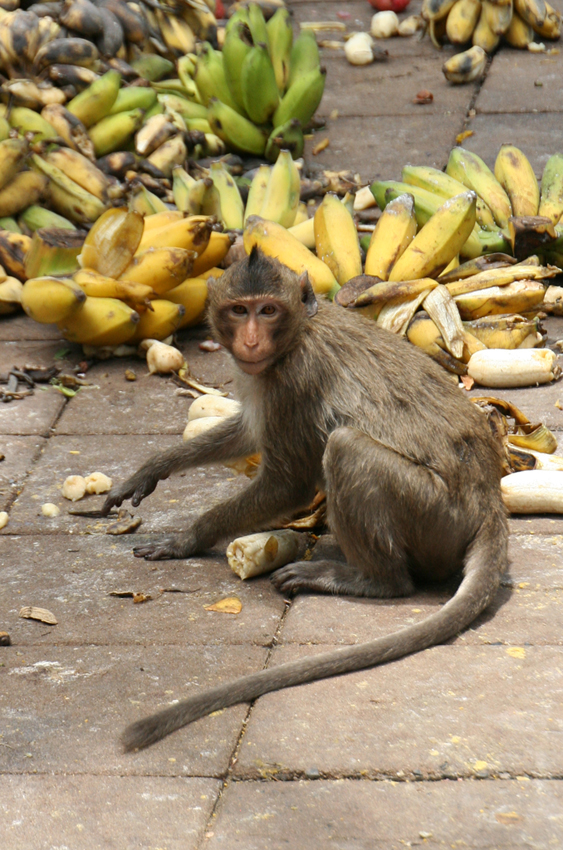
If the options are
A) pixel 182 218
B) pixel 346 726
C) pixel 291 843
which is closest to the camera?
pixel 291 843

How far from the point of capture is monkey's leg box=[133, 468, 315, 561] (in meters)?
4.44

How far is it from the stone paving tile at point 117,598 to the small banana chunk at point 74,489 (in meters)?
0.39

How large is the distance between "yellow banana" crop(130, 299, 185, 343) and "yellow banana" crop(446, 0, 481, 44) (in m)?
5.68

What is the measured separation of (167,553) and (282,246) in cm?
274

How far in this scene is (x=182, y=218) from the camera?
23.2 ft

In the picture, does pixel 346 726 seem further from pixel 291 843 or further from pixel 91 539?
pixel 91 539

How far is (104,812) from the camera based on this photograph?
2.83 meters

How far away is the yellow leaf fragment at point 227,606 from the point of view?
4.04m

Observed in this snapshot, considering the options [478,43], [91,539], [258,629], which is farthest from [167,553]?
[478,43]

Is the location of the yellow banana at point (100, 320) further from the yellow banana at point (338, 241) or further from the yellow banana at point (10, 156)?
the yellow banana at point (10, 156)

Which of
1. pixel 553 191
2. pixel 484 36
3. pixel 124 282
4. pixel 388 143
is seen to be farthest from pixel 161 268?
pixel 484 36

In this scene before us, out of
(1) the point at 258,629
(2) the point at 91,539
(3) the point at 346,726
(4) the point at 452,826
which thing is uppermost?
(4) the point at 452,826

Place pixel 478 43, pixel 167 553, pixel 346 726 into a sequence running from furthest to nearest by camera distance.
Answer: pixel 478 43 → pixel 167 553 → pixel 346 726

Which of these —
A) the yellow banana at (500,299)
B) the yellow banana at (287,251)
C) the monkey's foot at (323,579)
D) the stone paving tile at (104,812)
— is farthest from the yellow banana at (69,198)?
the stone paving tile at (104,812)
